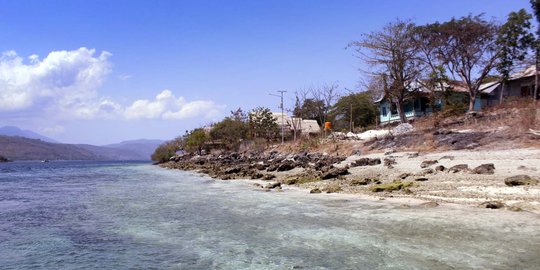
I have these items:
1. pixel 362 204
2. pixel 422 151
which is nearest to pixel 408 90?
pixel 422 151

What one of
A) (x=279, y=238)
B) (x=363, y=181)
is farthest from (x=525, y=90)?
Answer: (x=279, y=238)

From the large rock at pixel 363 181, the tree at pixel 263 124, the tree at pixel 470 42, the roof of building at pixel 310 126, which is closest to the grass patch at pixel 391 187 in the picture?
the large rock at pixel 363 181

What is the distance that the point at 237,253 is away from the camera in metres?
9.14

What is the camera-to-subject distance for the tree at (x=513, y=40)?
3988 centimetres

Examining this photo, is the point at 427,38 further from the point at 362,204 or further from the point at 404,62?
the point at 362,204

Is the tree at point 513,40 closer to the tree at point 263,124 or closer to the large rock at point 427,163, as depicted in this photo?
the large rock at point 427,163

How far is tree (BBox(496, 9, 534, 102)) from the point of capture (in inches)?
1570

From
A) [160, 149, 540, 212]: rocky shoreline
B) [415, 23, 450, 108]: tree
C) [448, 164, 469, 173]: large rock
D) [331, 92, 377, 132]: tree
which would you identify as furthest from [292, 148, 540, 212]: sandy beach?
[331, 92, 377, 132]: tree

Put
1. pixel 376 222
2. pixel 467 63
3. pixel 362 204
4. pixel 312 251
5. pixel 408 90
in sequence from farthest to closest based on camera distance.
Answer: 1. pixel 408 90
2. pixel 467 63
3. pixel 362 204
4. pixel 376 222
5. pixel 312 251

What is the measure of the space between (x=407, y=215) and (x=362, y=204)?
255cm

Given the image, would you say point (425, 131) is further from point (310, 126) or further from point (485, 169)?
point (310, 126)

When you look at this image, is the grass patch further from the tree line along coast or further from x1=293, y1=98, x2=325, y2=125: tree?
x1=293, y1=98, x2=325, y2=125: tree

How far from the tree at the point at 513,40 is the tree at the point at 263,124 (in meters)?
36.3

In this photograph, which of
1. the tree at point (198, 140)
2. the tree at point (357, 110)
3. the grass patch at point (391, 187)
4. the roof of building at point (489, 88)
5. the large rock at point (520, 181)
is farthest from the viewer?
the tree at point (198, 140)
